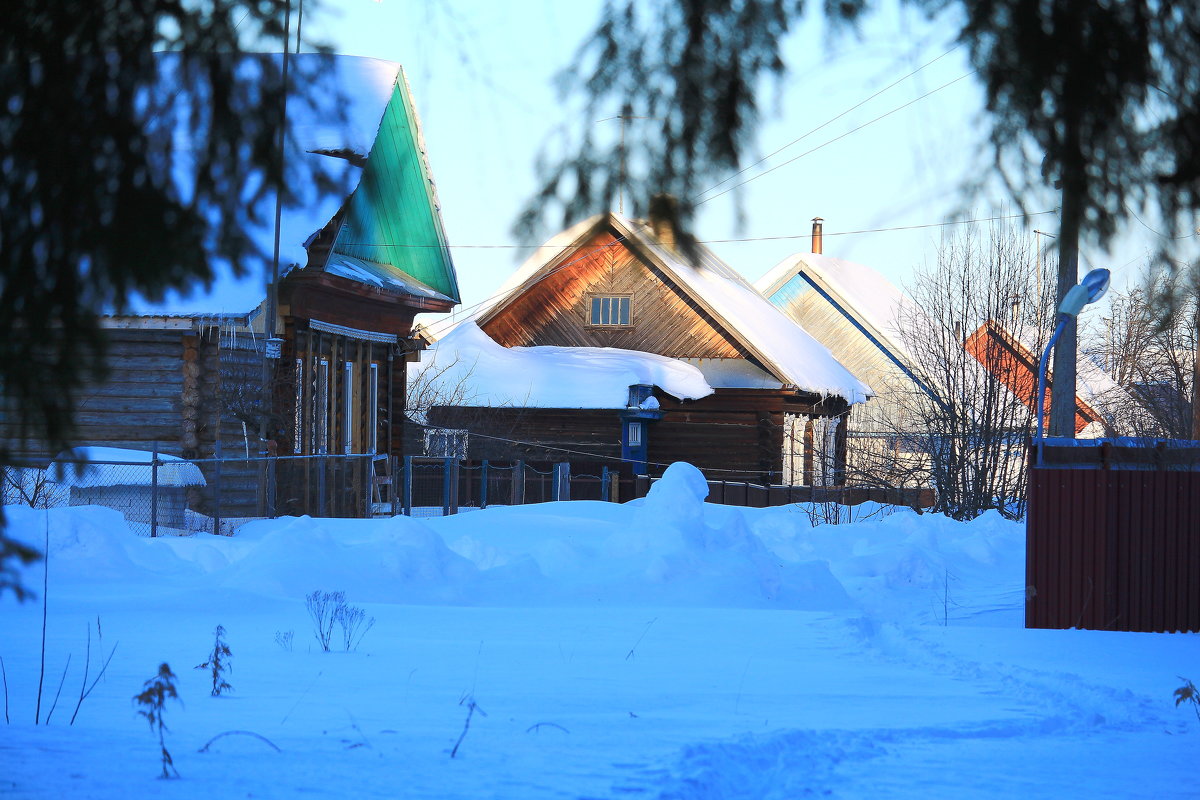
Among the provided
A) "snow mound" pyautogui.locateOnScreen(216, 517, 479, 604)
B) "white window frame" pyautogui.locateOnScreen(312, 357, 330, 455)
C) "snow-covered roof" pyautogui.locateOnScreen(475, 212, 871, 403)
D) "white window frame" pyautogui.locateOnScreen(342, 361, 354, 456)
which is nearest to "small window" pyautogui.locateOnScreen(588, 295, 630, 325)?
"snow-covered roof" pyautogui.locateOnScreen(475, 212, 871, 403)

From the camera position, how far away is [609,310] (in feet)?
103

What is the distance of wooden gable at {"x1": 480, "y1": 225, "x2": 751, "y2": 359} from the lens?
99.6ft

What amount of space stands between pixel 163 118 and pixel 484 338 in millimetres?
27746

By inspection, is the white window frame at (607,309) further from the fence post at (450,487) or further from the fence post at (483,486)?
the fence post at (450,487)

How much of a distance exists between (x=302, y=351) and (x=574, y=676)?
11.7m

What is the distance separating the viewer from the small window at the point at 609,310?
103 ft

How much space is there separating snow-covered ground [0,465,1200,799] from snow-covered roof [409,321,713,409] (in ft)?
43.9

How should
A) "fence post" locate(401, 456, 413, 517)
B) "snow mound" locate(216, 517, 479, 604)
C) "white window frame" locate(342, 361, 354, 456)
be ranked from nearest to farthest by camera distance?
"snow mound" locate(216, 517, 479, 604), "white window frame" locate(342, 361, 354, 456), "fence post" locate(401, 456, 413, 517)

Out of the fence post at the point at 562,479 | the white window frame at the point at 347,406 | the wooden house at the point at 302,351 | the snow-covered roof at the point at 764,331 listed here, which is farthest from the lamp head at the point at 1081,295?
the fence post at the point at 562,479

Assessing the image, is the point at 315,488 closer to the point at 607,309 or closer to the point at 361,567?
the point at 361,567

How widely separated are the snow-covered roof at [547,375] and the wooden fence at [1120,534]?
1676 centimetres

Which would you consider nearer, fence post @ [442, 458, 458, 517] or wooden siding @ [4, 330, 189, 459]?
wooden siding @ [4, 330, 189, 459]

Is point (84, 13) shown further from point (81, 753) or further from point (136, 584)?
point (136, 584)

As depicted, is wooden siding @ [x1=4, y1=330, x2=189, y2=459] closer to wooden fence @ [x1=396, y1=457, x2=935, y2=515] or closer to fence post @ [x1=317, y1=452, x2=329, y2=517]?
fence post @ [x1=317, y1=452, x2=329, y2=517]
